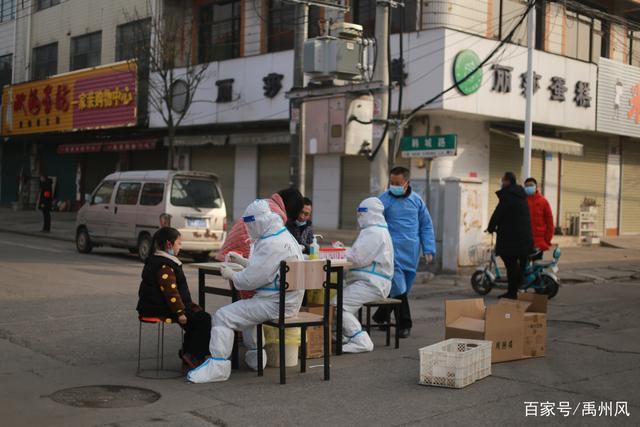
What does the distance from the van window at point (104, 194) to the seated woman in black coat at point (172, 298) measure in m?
11.5

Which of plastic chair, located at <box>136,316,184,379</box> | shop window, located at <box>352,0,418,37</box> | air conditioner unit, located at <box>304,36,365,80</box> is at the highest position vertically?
shop window, located at <box>352,0,418,37</box>

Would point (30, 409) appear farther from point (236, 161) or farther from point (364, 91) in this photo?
point (236, 161)

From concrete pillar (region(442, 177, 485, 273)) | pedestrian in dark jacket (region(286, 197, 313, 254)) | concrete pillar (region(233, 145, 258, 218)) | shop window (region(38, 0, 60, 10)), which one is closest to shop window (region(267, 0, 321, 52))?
concrete pillar (region(233, 145, 258, 218))

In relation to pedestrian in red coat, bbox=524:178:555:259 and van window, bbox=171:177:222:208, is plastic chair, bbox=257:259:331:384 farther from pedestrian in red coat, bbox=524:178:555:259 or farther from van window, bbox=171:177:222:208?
van window, bbox=171:177:222:208

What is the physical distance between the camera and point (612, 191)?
27453 millimetres

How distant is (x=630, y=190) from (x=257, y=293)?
80.1ft

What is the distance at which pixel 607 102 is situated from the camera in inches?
957

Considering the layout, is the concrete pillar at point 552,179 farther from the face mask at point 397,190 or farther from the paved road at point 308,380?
the face mask at point 397,190

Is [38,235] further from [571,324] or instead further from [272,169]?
[571,324]

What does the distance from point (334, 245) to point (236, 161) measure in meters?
18.2

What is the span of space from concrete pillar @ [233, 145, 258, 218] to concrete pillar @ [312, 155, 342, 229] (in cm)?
277

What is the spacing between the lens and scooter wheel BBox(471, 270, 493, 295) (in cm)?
1309

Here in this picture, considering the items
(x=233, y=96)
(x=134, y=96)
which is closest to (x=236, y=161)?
(x=233, y=96)

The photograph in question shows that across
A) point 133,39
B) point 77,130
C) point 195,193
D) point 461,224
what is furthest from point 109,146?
point 461,224
